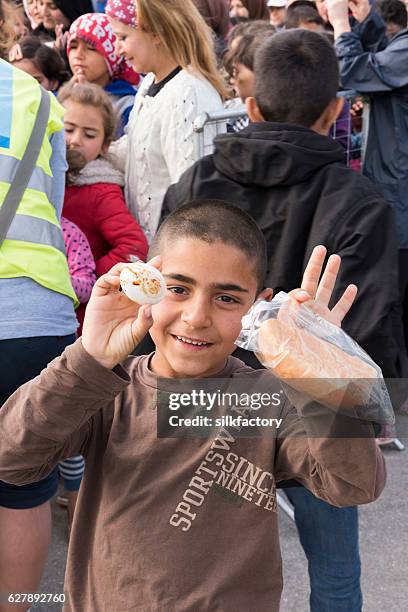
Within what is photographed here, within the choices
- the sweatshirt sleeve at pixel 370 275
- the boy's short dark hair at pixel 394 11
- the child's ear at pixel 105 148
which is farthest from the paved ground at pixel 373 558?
the boy's short dark hair at pixel 394 11

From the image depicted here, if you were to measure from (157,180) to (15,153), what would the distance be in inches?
39.5

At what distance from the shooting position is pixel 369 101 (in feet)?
11.7

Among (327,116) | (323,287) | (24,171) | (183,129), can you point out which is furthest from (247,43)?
(323,287)

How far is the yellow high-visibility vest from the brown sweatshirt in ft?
2.07

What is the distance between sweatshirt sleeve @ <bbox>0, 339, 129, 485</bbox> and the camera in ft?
4.15

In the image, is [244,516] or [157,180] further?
[157,180]

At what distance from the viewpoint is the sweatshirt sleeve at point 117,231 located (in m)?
2.89

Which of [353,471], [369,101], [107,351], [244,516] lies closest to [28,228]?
[107,351]

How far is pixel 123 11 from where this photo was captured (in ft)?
9.50

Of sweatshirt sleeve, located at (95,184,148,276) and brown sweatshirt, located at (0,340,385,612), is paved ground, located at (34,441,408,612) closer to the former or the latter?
sweatshirt sleeve, located at (95,184,148,276)

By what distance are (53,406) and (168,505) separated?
0.31 metres

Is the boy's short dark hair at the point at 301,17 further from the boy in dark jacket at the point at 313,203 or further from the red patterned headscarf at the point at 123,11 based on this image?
the boy in dark jacket at the point at 313,203

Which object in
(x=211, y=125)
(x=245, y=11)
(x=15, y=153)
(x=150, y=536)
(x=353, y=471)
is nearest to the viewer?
(x=353, y=471)

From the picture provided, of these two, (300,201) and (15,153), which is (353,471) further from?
Answer: (15,153)
